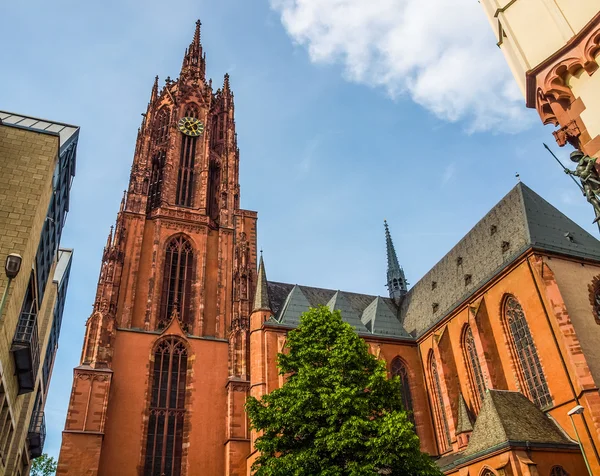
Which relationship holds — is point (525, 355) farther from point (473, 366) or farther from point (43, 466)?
point (43, 466)

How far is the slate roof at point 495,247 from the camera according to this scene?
2198 centimetres

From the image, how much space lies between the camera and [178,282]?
28656 mm

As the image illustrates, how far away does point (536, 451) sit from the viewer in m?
16.4

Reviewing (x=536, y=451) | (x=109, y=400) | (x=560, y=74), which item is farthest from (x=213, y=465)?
(x=560, y=74)

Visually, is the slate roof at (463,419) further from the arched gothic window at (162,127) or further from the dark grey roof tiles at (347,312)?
the arched gothic window at (162,127)

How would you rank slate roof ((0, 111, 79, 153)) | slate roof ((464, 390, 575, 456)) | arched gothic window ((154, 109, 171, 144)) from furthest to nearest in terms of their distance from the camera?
arched gothic window ((154, 109, 171, 144)) → slate roof ((464, 390, 575, 456)) → slate roof ((0, 111, 79, 153))

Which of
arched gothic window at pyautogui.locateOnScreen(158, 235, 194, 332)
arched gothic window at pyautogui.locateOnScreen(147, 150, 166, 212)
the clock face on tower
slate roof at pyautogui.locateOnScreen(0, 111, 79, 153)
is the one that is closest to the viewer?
slate roof at pyautogui.locateOnScreen(0, 111, 79, 153)

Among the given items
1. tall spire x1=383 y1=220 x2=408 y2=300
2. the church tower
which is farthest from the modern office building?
tall spire x1=383 y1=220 x2=408 y2=300

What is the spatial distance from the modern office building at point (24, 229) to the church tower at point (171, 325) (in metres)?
4.28

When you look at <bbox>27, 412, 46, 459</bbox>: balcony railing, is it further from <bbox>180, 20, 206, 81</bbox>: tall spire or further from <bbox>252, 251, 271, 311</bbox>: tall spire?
<bbox>180, 20, 206, 81</bbox>: tall spire

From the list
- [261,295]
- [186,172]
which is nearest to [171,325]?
[261,295]

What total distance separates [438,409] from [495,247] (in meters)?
8.31

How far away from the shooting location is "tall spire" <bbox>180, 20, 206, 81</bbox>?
135ft

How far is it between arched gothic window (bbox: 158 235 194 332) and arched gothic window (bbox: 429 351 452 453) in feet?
41.4
